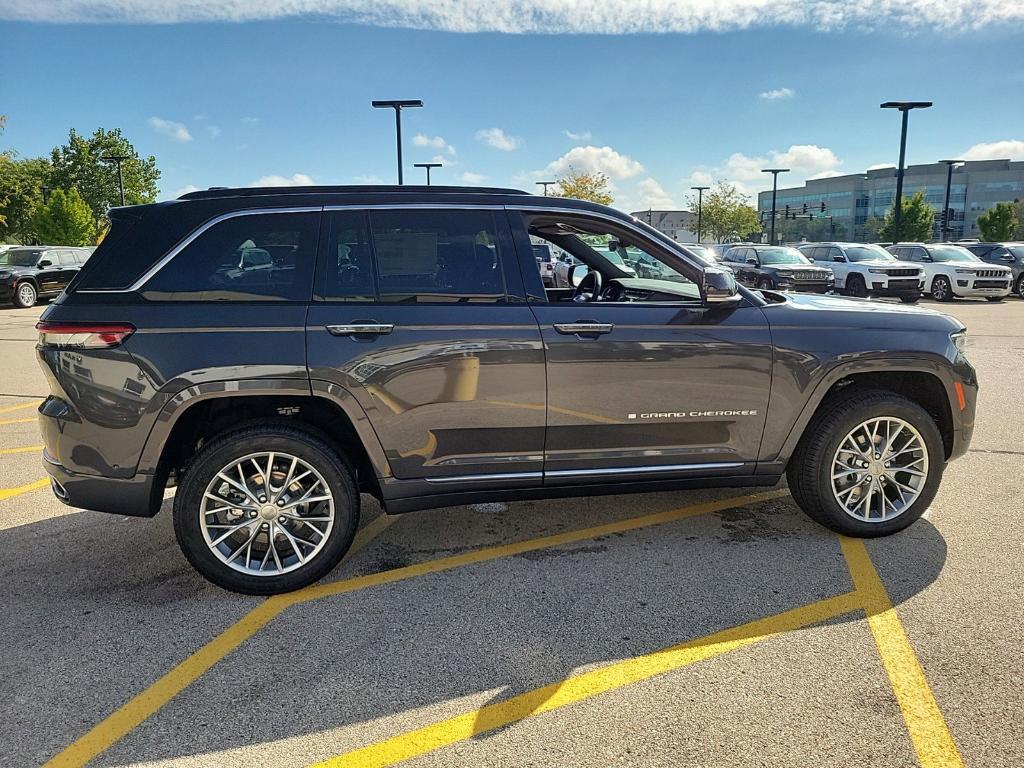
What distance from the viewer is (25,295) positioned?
64.3 feet

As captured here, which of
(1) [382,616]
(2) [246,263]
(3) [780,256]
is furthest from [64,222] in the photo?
(1) [382,616]

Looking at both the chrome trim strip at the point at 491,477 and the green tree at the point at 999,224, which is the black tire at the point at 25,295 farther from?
the green tree at the point at 999,224

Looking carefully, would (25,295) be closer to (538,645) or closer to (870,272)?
(538,645)

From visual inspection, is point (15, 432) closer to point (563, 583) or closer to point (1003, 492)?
point (563, 583)

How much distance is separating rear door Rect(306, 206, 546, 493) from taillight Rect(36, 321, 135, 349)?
0.83 meters

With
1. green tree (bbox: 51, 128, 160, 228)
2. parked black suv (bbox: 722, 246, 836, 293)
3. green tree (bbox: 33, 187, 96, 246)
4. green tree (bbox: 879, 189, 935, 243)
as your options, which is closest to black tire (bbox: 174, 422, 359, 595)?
parked black suv (bbox: 722, 246, 836, 293)

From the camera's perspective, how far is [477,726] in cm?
252

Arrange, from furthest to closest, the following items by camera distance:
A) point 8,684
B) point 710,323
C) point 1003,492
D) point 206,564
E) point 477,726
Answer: point 1003,492 < point 710,323 < point 206,564 < point 8,684 < point 477,726

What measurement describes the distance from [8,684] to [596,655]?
89.5 inches

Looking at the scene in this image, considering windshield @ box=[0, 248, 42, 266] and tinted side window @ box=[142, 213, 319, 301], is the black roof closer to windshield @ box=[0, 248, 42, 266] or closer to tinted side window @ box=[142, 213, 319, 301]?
tinted side window @ box=[142, 213, 319, 301]

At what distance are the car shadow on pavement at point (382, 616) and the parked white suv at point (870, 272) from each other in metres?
17.3

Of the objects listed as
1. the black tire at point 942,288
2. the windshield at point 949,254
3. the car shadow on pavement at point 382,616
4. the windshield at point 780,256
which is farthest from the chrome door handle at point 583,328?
the windshield at point 949,254

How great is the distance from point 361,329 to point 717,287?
1744mm

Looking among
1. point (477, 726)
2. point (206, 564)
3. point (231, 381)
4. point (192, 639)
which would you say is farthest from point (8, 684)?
point (477, 726)
